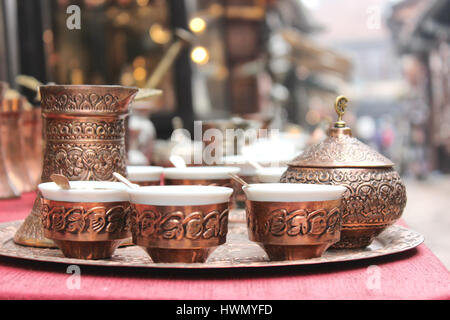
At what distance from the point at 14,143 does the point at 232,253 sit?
145 cm

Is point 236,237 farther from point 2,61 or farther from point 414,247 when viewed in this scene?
point 2,61

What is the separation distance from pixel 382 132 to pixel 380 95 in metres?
9.43

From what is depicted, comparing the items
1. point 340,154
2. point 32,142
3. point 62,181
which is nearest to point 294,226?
point 340,154

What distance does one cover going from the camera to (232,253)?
1203mm

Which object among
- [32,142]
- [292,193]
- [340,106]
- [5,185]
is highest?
[340,106]

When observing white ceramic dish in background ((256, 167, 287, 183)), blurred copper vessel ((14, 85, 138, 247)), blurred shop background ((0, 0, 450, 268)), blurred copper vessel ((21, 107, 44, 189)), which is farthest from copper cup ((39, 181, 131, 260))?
blurred copper vessel ((21, 107, 44, 189))

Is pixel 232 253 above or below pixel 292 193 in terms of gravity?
below

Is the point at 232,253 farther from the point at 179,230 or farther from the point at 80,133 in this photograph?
the point at 80,133

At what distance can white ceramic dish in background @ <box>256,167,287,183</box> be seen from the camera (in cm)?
144

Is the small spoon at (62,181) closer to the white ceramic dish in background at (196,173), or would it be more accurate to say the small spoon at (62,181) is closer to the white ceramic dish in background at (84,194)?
the white ceramic dish in background at (84,194)

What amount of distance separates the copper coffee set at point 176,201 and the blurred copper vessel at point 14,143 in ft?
3.49

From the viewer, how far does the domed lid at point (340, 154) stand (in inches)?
47.7

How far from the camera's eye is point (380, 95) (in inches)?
933

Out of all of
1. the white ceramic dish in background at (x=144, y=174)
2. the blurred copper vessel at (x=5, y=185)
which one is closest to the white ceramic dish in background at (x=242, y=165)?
the white ceramic dish in background at (x=144, y=174)
